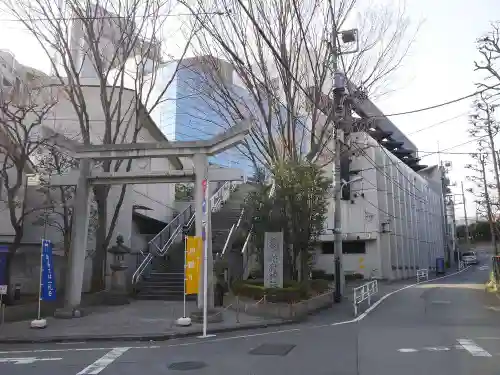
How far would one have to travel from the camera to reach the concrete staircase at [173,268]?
1827 cm

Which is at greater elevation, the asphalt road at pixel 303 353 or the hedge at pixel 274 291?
the hedge at pixel 274 291

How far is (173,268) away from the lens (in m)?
20.0

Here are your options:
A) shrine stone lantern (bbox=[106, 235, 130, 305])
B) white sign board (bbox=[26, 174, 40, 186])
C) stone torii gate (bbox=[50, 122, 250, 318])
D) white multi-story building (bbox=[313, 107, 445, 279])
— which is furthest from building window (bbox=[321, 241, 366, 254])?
stone torii gate (bbox=[50, 122, 250, 318])

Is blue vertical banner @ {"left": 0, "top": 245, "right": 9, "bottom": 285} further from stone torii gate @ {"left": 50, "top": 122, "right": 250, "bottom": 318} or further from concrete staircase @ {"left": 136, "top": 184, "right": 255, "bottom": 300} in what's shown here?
concrete staircase @ {"left": 136, "top": 184, "right": 255, "bottom": 300}

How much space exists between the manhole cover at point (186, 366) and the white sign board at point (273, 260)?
728 cm

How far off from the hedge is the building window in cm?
1907

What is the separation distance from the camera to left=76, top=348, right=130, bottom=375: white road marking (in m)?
7.74

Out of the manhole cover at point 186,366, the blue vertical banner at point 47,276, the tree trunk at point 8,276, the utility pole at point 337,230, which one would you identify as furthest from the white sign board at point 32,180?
the manhole cover at point 186,366

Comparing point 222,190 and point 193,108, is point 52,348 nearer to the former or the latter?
point 193,108

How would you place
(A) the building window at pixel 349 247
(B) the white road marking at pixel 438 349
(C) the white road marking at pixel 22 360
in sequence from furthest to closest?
1. (A) the building window at pixel 349 247
2. (B) the white road marking at pixel 438 349
3. (C) the white road marking at pixel 22 360

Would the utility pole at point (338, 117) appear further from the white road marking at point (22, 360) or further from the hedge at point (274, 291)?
Answer: the white road marking at point (22, 360)

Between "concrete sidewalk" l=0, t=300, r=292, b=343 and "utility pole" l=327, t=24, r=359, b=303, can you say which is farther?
"utility pole" l=327, t=24, r=359, b=303

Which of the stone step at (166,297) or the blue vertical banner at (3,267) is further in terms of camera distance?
the stone step at (166,297)

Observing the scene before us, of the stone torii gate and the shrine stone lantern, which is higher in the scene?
the stone torii gate
